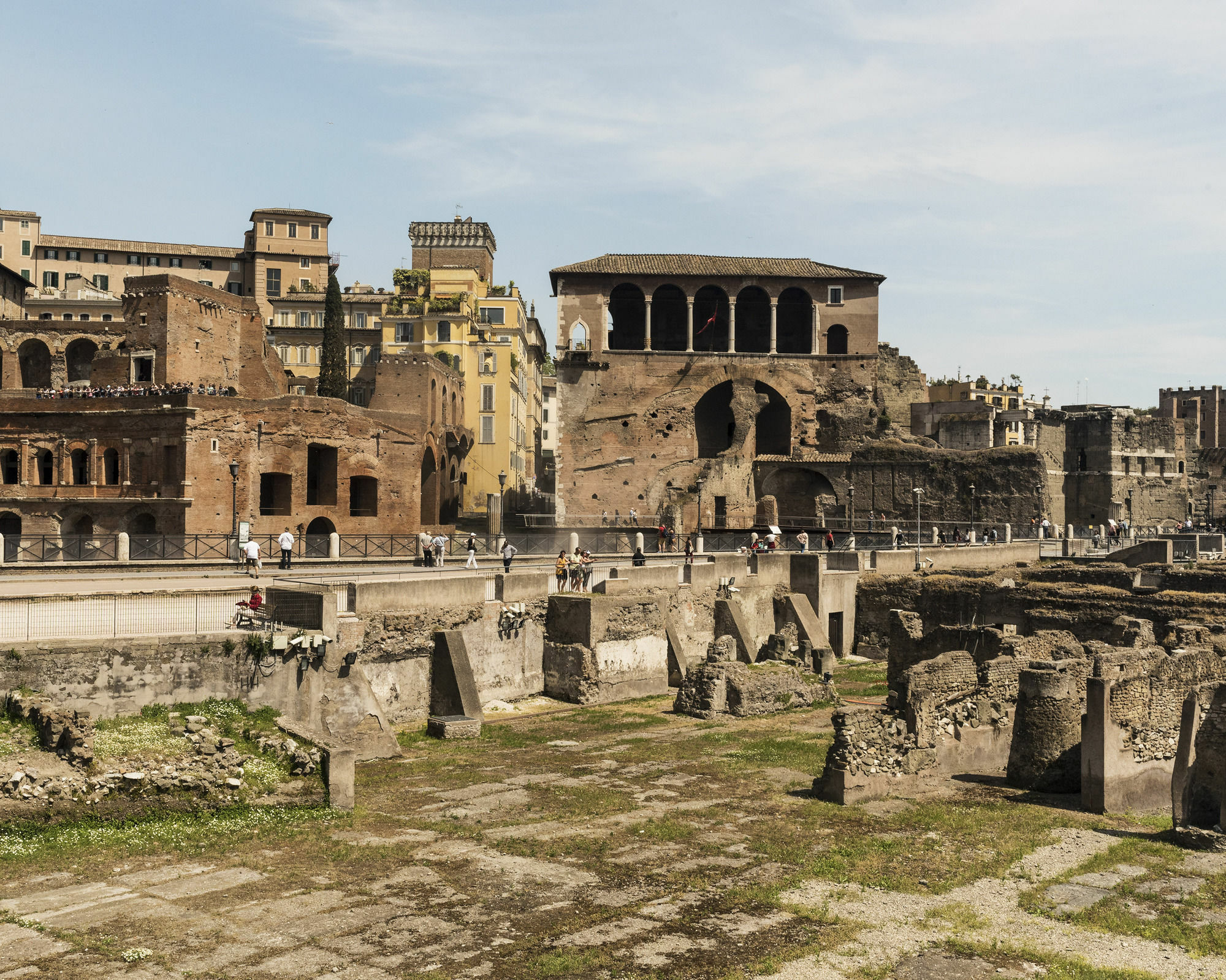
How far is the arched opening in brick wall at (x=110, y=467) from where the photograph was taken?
43.1 meters

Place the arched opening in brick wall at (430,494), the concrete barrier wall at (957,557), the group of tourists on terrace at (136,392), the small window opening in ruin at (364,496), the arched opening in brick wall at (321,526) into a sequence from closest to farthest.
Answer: the concrete barrier wall at (957,557), the group of tourists on terrace at (136,392), the arched opening in brick wall at (321,526), the small window opening in ruin at (364,496), the arched opening in brick wall at (430,494)

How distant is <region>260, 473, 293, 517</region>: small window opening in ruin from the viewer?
43094 millimetres

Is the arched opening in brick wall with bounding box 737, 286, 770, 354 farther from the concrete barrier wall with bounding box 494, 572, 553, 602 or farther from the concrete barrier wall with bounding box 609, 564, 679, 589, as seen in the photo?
the concrete barrier wall with bounding box 494, 572, 553, 602

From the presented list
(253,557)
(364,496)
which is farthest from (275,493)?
(253,557)

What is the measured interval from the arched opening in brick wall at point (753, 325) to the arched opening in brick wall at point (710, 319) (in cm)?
116

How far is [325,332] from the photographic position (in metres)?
57.9

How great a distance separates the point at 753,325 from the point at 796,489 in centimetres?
1210

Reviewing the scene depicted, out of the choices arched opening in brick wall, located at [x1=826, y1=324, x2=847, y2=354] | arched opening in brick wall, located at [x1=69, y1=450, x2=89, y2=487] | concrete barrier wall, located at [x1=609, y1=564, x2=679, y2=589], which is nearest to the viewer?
concrete barrier wall, located at [x1=609, y1=564, x2=679, y2=589]

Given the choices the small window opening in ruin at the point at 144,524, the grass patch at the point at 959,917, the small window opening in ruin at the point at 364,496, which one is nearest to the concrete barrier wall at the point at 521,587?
the grass patch at the point at 959,917

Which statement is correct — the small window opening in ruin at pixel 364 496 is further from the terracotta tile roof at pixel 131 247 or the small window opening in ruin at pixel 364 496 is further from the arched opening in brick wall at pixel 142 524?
the terracotta tile roof at pixel 131 247

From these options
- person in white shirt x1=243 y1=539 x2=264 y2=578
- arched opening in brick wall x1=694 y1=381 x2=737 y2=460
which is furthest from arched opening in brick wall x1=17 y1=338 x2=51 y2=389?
person in white shirt x1=243 y1=539 x2=264 y2=578

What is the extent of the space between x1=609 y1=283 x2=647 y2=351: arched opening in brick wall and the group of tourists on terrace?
26363 mm

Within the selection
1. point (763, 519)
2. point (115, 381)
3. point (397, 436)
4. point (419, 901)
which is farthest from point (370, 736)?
point (763, 519)

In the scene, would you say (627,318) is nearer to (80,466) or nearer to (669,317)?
(669,317)
